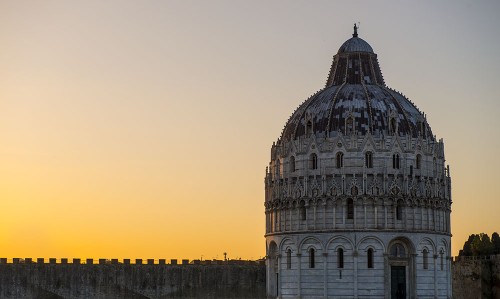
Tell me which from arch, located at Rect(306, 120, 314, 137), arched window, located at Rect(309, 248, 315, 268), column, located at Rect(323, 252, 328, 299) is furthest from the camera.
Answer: arch, located at Rect(306, 120, 314, 137)

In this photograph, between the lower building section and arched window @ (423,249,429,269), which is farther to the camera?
arched window @ (423,249,429,269)

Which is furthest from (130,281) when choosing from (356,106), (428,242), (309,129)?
(428,242)

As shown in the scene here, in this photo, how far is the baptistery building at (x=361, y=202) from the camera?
11544 centimetres

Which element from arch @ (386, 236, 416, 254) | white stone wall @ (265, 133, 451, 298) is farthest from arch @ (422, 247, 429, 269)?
arch @ (386, 236, 416, 254)

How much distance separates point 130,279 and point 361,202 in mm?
25420

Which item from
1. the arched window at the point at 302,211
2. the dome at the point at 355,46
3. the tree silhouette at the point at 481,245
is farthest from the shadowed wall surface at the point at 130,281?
the tree silhouette at the point at 481,245

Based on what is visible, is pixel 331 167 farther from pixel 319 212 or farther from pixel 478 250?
pixel 478 250

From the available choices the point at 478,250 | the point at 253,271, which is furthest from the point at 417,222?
the point at 478,250

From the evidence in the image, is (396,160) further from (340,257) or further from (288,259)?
(288,259)

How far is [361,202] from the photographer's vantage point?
11544 cm

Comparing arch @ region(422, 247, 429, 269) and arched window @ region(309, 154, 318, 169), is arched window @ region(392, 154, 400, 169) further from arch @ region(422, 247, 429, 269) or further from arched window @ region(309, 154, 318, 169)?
arch @ region(422, 247, 429, 269)

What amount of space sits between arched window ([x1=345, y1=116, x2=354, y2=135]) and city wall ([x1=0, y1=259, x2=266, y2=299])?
21.3m

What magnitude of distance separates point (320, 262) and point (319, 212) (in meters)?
4.51

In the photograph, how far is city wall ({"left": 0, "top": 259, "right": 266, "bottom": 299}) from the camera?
12144cm
